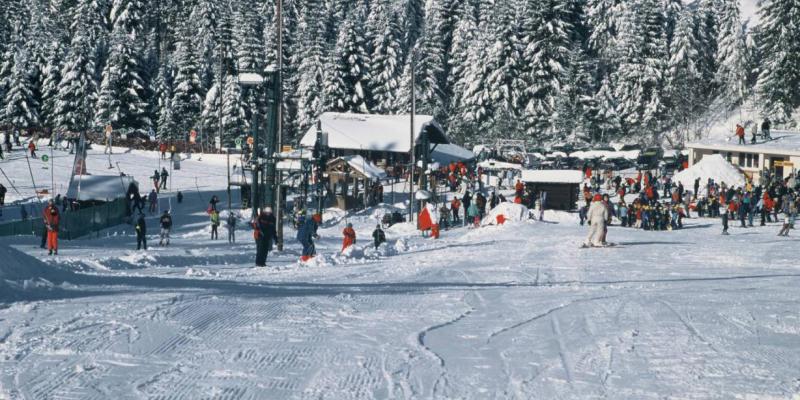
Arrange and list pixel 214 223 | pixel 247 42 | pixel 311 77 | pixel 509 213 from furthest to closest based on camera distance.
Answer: pixel 247 42 < pixel 311 77 < pixel 509 213 < pixel 214 223

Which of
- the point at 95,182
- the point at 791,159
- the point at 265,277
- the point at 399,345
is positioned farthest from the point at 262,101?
the point at 399,345

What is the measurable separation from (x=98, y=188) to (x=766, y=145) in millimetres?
31561

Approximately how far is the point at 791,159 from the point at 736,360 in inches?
1487

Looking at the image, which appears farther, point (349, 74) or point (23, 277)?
point (349, 74)

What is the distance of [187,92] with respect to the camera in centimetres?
7275

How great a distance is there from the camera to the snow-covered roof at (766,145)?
143 feet

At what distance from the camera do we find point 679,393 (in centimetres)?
777

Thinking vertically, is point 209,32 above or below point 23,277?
above

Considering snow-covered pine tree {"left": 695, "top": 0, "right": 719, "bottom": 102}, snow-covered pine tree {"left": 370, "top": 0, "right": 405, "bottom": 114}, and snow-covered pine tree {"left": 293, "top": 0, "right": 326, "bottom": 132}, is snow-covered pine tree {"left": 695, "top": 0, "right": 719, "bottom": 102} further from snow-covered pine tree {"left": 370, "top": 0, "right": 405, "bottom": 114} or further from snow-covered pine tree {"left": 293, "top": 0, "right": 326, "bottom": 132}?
snow-covered pine tree {"left": 293, "top": 0, "right": 326, "bottom": 132}

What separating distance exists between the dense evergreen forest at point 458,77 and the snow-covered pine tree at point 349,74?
0.11 metres

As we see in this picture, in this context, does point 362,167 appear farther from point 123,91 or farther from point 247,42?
point 247,42

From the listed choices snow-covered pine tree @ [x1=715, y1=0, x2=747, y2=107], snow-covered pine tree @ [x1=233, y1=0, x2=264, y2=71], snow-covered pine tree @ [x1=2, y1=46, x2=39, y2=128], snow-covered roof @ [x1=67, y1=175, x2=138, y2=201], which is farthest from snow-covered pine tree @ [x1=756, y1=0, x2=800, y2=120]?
snow-covered pine tree @ [x1=2, y1=46, x2=39, y2=128]

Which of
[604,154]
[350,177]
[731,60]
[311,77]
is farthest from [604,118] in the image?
[350,177]

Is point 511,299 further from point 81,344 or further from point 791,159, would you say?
point 791,159
